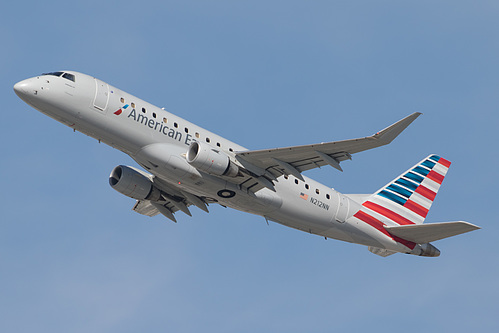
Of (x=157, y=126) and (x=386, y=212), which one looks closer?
(x=157, y=126)

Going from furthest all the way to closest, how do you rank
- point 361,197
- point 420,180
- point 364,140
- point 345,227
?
point 420,180 < point 361,197 < point 345,227 < point 364,140

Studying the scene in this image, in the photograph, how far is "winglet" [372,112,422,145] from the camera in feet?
109

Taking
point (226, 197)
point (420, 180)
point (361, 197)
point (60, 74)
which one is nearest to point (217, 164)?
point (226, 197)

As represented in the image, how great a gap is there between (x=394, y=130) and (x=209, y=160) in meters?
9.44

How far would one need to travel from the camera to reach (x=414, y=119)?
109 ft

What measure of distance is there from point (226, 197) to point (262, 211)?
2.34 metres

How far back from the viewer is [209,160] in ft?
124

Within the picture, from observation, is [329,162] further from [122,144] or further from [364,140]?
[122,144]

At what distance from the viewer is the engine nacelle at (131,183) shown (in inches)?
1742

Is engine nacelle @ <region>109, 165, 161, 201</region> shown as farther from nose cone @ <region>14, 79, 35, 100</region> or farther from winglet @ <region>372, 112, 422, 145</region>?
winglet @ <region>372, 112, 422, 145</region>

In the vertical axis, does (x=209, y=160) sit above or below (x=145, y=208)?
below

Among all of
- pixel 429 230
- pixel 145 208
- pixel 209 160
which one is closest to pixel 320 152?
pixel 209 160

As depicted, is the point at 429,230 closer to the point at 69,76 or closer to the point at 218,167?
the point at 218,167

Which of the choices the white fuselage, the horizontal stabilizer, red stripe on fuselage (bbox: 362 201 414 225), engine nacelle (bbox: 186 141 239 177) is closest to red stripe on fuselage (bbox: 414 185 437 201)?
red stripe on fuselage (bbox: 362 201 414 225)
